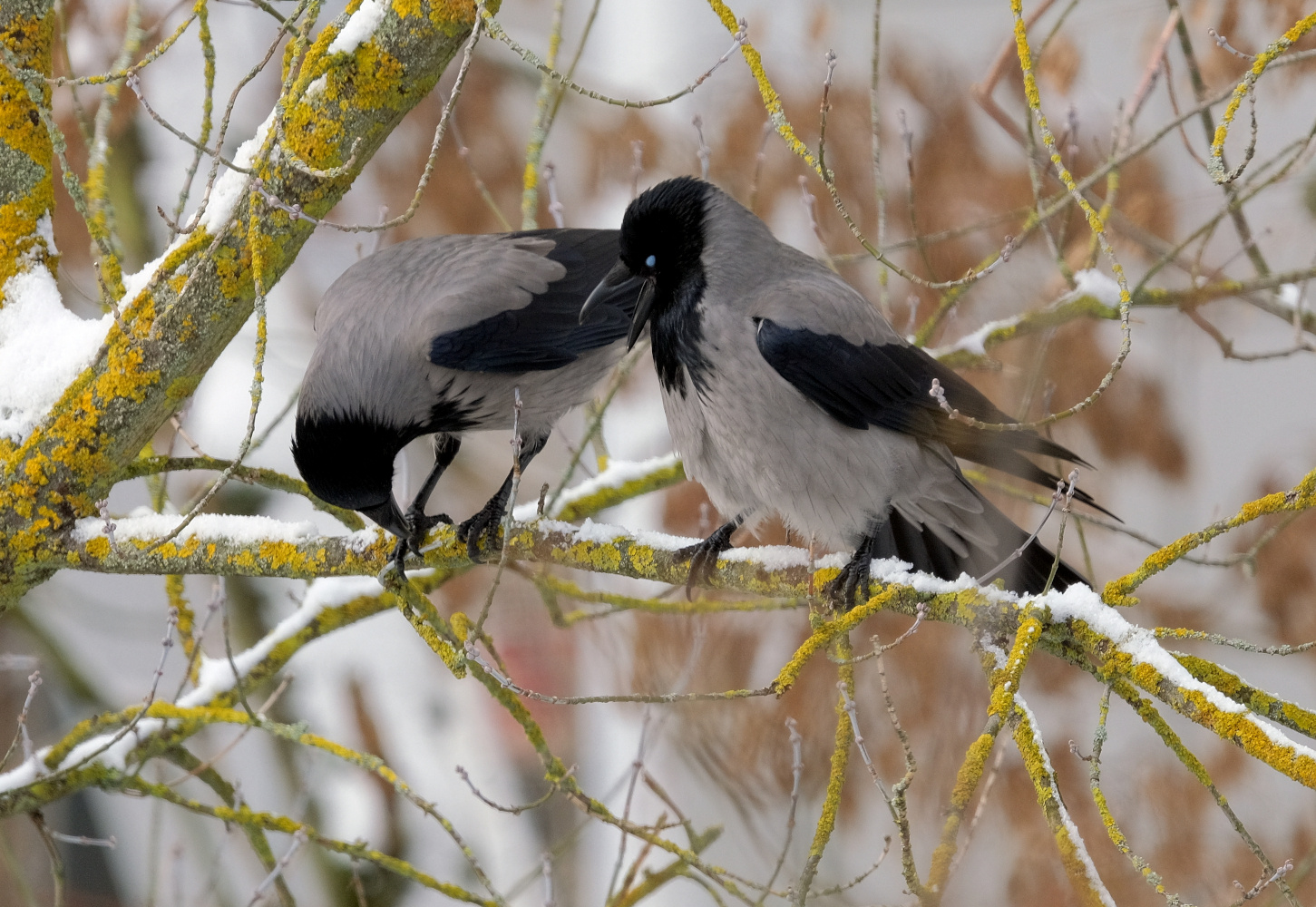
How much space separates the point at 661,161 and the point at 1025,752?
13.6 feet

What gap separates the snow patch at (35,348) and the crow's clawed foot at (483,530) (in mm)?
846

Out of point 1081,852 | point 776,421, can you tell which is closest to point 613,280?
point 776,421

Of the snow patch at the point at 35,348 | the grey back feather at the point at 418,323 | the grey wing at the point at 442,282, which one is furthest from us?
the grey wing at the point at 442,282

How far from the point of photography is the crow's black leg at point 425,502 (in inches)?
98.9

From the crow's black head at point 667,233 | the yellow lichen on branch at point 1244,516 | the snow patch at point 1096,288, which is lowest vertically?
the yellow lichen on branch at point 1244,516

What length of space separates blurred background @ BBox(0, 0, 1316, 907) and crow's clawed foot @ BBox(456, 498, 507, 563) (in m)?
0.57

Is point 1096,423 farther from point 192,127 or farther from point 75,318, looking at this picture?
point 192,127

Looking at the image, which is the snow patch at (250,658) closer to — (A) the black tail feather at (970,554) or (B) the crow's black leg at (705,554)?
(B) the crow's black leg at (705,554)

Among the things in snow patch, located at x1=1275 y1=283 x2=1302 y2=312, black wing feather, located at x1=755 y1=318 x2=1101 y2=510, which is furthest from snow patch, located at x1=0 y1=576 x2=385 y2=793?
snow patch, located at x1=1275 y1=283 x2=1302 y2=312

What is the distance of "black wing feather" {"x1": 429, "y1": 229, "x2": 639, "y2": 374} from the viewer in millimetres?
2779

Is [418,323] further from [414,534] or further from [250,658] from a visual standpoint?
[250,658]

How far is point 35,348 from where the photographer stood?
2225mm

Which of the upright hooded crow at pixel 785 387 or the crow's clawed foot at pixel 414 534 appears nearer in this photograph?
the crow's clawed foot at pixel 414 534

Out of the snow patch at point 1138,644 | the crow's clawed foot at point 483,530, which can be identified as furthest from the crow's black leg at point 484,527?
the snow patch at point 1138,644
